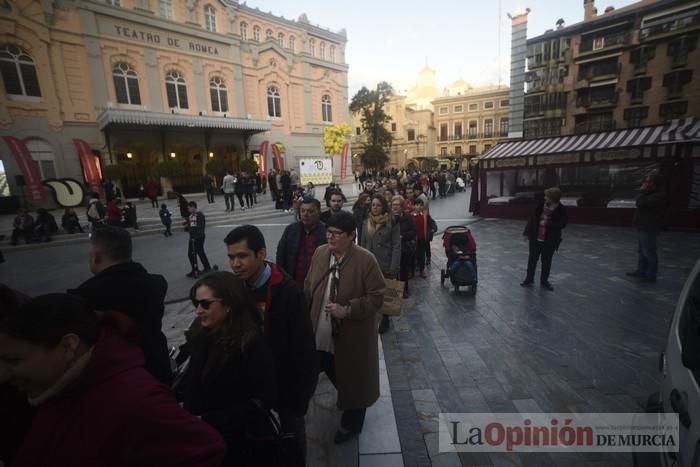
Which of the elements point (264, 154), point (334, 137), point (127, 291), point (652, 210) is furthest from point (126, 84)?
Result: point (652, 210)

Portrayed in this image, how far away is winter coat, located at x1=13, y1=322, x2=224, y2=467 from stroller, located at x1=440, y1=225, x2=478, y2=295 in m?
5.19

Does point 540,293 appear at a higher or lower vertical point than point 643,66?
lower

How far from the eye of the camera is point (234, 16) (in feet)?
79.4

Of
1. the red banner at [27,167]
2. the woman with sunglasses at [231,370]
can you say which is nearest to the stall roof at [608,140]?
the woman with sunglasses at [231,370]

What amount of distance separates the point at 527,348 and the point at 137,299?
425cm

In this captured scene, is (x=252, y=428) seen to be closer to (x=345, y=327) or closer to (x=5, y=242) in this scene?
(x=345, y=327)

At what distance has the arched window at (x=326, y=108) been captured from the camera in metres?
Answer: 30.4

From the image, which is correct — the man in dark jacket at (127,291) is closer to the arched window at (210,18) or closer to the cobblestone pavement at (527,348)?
the cobblestone pavement at (527,348)

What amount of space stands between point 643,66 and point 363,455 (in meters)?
33.9

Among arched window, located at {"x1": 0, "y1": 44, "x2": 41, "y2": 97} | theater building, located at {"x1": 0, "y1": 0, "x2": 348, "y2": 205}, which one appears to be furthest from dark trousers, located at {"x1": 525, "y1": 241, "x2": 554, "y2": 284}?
arched window, located at {"x1": 0, "y1": 44, "x2": 41, "y2": 97}

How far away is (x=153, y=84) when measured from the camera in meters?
20.5

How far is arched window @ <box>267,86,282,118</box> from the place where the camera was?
2652cm

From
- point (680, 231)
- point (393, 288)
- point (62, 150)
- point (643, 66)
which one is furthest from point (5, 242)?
point (643, 66)

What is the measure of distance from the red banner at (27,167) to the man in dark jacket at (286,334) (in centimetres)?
1931
